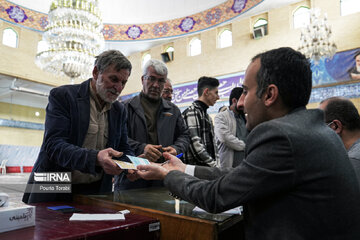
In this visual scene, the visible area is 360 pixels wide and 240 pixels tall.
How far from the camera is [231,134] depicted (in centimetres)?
335

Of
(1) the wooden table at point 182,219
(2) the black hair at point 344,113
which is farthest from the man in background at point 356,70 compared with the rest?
(1) the wooden table at point 182,219

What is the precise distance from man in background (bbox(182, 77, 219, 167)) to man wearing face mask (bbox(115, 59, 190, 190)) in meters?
0.32

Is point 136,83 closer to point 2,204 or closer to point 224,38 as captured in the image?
point 224,38

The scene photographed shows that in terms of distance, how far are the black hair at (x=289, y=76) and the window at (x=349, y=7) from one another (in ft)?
28.6

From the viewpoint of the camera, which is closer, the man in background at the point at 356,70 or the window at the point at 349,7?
the man in background at the point at 356,70

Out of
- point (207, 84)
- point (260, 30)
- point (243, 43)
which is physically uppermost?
point (260, 30)

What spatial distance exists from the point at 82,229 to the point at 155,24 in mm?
12729

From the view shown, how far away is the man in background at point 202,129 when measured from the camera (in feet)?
9.93

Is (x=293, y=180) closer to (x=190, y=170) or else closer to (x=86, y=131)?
(x=190, y=170)

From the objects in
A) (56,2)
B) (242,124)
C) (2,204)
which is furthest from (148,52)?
(2,204)

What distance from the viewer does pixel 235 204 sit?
973mm

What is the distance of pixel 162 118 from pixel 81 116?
3.14 feet

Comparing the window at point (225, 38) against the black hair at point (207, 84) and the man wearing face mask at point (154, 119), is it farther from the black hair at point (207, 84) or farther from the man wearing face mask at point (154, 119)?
the man wearing face mask at point (154, 119)

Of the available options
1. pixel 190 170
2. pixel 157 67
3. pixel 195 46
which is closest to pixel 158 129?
pixel 157 67
